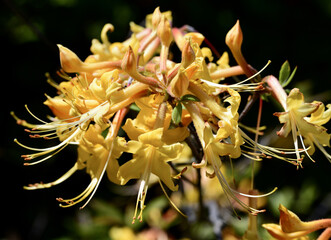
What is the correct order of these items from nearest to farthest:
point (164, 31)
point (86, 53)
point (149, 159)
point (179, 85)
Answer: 1. point (179, 85)
2. point (149, 159)
3. point (164, 31)
4. point (86, 53)

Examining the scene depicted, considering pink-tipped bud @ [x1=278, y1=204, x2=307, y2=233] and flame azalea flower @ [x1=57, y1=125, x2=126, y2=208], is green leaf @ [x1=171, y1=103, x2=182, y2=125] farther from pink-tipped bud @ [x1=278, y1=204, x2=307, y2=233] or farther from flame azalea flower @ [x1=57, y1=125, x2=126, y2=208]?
pink-tipped bud @ [x1=278, y1=204, x2=307, y2=233]

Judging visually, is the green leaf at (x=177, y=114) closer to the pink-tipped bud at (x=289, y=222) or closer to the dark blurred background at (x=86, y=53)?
the pink-tipped bud at (x=289, y=222)

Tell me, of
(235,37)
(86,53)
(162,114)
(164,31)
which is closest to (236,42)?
(235,37)

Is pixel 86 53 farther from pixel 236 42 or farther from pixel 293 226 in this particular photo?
pixel 293 226

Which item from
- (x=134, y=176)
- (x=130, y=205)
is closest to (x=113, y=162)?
(x=134, y=176)

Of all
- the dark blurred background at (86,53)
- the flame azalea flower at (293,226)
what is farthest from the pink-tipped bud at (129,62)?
the dark blurred background at (86,53)

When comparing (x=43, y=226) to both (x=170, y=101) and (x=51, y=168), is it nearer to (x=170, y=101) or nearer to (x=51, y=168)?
(x=51, y=168)
